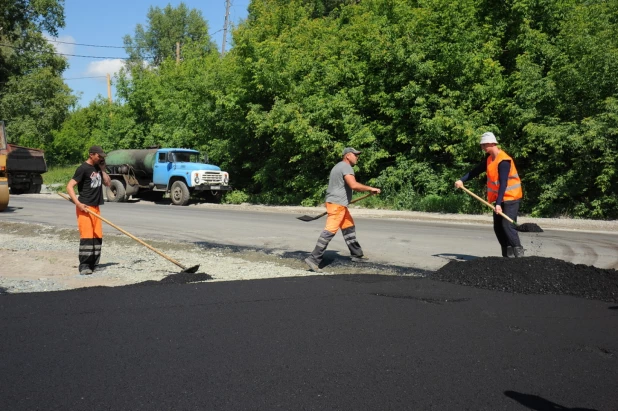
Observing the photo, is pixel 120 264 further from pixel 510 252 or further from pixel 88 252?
pixel 510 252

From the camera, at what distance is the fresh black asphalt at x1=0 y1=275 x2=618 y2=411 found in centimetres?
356

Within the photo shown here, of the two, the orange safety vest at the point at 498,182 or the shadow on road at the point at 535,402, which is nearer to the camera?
the shadow on road at the point at 535,402

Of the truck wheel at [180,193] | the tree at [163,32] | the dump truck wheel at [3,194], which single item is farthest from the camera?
the tree at [163,32]

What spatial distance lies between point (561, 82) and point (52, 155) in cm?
5125

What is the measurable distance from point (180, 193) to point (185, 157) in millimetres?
1839

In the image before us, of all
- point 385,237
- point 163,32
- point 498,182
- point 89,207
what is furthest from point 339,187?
point 163,32

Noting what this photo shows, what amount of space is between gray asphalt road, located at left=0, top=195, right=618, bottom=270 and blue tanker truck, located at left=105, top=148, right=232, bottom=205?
20.6 feet

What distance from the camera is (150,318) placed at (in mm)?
5352

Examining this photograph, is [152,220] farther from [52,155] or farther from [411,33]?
[52,155]

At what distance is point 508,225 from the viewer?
294 inches

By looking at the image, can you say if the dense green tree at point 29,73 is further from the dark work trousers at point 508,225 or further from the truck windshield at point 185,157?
the dark work trousers at point 508,225

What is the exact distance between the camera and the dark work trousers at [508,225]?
7.43 meters

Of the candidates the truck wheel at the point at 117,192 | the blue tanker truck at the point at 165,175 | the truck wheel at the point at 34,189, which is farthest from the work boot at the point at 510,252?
the truck wheel at the point at 34,189

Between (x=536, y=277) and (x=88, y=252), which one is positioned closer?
(x=536, y=277)
